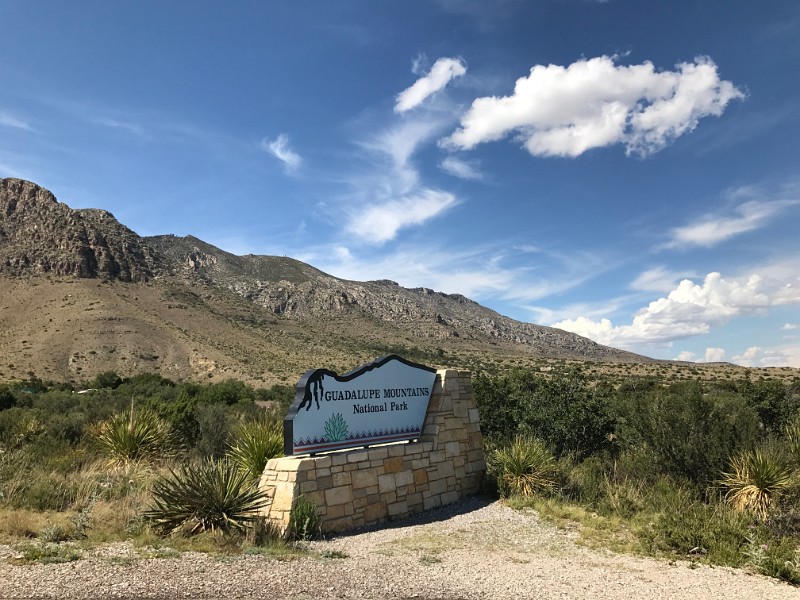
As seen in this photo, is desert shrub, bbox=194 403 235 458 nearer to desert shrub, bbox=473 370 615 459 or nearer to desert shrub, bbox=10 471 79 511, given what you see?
desert shrub, bbox=10 471 79 511

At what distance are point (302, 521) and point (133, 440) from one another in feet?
20.3

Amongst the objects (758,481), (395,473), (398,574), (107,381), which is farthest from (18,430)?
(107,381)

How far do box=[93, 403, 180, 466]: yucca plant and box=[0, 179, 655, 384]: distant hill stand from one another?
111ft

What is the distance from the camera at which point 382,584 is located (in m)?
6.19

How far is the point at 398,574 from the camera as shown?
6664 millimetres

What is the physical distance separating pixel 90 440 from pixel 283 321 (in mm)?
62169

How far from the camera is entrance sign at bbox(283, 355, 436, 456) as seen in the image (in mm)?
9725

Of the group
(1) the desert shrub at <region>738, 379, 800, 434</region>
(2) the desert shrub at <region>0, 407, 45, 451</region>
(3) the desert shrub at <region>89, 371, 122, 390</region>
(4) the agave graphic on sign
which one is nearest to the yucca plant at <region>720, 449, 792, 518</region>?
(4) the agave graphic on sign

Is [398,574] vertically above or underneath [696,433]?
underneath

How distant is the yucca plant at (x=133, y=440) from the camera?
12.5m

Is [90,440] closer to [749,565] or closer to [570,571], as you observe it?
[570,571]

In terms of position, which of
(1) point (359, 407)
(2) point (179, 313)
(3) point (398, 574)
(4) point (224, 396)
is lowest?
(3) point (398, 574)

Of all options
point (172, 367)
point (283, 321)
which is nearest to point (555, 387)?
point (172, 367)

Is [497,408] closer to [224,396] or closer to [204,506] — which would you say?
[204,506]
